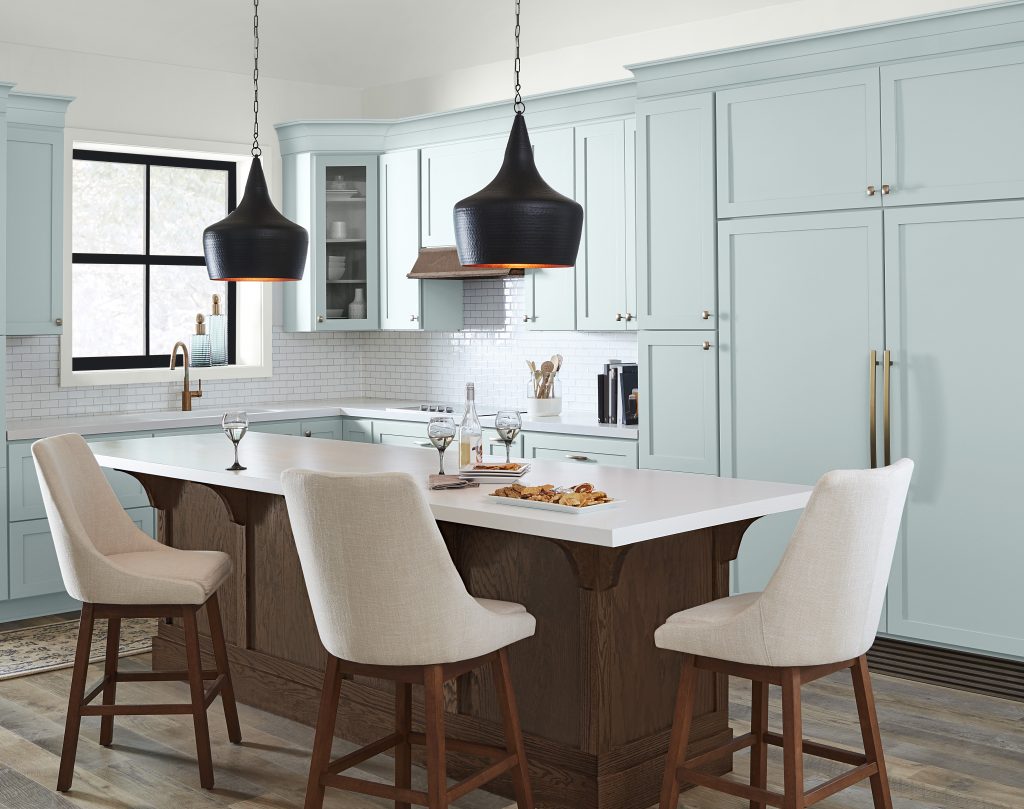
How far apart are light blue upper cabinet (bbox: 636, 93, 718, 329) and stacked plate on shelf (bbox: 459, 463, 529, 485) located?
1.74 metres

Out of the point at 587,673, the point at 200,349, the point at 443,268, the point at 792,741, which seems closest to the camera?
the point at 792,741

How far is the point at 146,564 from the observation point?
381cm

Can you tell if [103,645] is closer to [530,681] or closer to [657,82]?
[530,681]

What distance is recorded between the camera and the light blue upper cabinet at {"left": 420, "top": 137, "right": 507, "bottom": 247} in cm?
646

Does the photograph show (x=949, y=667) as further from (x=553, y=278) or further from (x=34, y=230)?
(x=34, y=230)

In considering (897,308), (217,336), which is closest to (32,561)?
(217,336)

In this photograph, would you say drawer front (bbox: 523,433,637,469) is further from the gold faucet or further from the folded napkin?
the gold faucet

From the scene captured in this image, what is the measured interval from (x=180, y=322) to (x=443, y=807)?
4876 mm

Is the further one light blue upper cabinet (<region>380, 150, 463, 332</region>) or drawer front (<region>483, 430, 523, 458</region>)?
light blue upper cabinet (<region>380, 150, 463, 332</region>)

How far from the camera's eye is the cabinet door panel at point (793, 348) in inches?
185

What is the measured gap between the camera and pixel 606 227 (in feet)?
19.2

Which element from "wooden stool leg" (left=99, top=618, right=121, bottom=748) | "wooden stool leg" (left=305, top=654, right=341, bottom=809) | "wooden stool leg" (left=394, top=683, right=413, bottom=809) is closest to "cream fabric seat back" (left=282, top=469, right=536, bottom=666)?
"wooden stool leg" (left=305, top=654, right=341, bottom=809)

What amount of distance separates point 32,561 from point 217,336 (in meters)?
1.90

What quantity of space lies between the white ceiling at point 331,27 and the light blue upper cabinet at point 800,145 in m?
0.92
